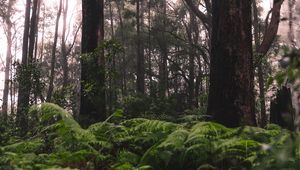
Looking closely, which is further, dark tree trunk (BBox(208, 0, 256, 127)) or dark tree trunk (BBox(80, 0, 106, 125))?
dark tree trunk (BBox(80, 0, 106, 125))

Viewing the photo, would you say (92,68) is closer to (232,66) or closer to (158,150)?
(232,66)

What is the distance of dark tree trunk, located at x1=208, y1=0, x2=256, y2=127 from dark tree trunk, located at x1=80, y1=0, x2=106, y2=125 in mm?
3120

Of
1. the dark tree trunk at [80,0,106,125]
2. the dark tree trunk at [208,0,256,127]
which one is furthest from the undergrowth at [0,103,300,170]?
the dark tree trunk at [80,0,106,125]

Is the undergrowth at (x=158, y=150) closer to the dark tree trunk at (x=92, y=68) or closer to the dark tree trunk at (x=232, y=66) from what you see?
the dark tree trunk at (x=232, y=66)

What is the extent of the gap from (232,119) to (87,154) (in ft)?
6.64

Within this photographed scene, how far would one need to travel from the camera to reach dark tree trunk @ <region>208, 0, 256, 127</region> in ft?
15.5

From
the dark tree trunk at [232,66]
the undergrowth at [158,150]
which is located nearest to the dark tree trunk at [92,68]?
the dark tree trunk at [232,66]

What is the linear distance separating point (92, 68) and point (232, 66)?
12.5ft

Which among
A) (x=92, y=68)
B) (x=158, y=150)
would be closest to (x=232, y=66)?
(x=158, y=150)

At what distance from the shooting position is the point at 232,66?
16.0 ft

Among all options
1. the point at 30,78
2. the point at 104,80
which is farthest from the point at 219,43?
the point at 30,78

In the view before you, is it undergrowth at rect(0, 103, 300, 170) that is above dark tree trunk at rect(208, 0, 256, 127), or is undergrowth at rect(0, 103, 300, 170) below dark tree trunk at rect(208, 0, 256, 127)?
below

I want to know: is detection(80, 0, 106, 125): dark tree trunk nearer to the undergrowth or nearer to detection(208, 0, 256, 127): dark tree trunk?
detection(208, 0, 256, 127): dark tree trunk

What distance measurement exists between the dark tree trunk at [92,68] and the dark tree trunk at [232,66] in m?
3.12
